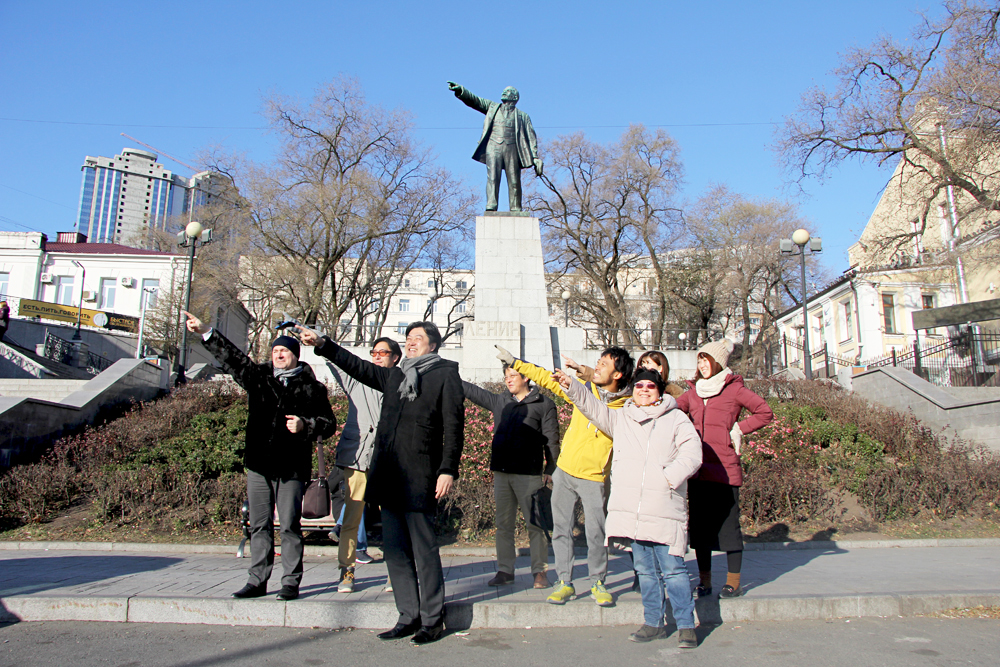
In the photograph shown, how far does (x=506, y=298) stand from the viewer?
1612cm

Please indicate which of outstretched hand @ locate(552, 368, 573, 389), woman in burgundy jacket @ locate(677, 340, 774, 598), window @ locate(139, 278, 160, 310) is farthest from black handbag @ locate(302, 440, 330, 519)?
window @ locate(139, 278, 160, 310)

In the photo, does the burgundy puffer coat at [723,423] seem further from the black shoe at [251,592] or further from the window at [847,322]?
the window at [847,322]

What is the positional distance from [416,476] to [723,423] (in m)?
2.46

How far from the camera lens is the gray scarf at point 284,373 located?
190 inches

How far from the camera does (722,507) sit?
4898 millimetres

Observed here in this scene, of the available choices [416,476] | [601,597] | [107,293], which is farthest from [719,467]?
[107,293]

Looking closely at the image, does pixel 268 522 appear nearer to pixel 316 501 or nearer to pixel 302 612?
pixel 316 501

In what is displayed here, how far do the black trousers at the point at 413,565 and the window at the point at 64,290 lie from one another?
45.6m

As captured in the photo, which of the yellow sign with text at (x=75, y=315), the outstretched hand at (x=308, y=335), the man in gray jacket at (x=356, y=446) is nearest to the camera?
the outstretched hand at (x=308, y=335)

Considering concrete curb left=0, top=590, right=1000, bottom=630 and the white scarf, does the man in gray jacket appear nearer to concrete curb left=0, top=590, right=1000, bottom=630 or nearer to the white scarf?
concrete curb left=0, top=590, right=1000, bottom=630

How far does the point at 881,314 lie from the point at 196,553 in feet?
119

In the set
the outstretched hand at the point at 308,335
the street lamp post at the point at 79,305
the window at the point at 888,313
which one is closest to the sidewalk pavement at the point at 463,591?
the outstretched hand at the point at 308,335

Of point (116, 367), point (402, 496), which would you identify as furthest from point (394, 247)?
point (402, 496)

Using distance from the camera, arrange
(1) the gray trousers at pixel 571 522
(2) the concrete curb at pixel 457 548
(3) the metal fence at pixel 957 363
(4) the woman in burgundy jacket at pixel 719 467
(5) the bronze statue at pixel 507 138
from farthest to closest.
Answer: (3) the metal fence at pixel 957 363, (5) the bronze statue at pixel 507 138, (2) the concrete curb at pixel 457 548, (4) the woman in burgundy jacket at pixel 719 467, (1) the gray trousers at pixel 571 522
